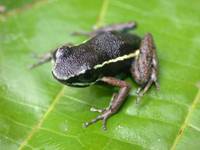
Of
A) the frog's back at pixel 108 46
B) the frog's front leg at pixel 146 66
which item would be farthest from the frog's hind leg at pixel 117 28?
the frog's front leg at pixel 146 66

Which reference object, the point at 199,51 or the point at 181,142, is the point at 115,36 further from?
the point at 181,142

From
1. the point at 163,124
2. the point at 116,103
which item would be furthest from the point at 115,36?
the point at 163,124

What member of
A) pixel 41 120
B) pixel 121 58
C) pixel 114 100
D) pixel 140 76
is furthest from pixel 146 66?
pixel 41 120

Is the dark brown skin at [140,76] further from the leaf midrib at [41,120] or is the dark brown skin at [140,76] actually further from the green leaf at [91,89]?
the leaf midrib at [41,120]

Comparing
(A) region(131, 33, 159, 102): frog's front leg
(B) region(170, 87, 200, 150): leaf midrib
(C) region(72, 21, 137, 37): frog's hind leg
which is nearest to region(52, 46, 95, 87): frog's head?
(A) region(131, 33, 159, 102): frog's front leg

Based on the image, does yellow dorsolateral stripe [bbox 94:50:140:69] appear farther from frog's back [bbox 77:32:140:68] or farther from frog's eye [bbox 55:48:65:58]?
frog's eye [bbox 55:48:65:58]

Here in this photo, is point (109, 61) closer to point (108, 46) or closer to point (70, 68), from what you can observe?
point (108, 46)
